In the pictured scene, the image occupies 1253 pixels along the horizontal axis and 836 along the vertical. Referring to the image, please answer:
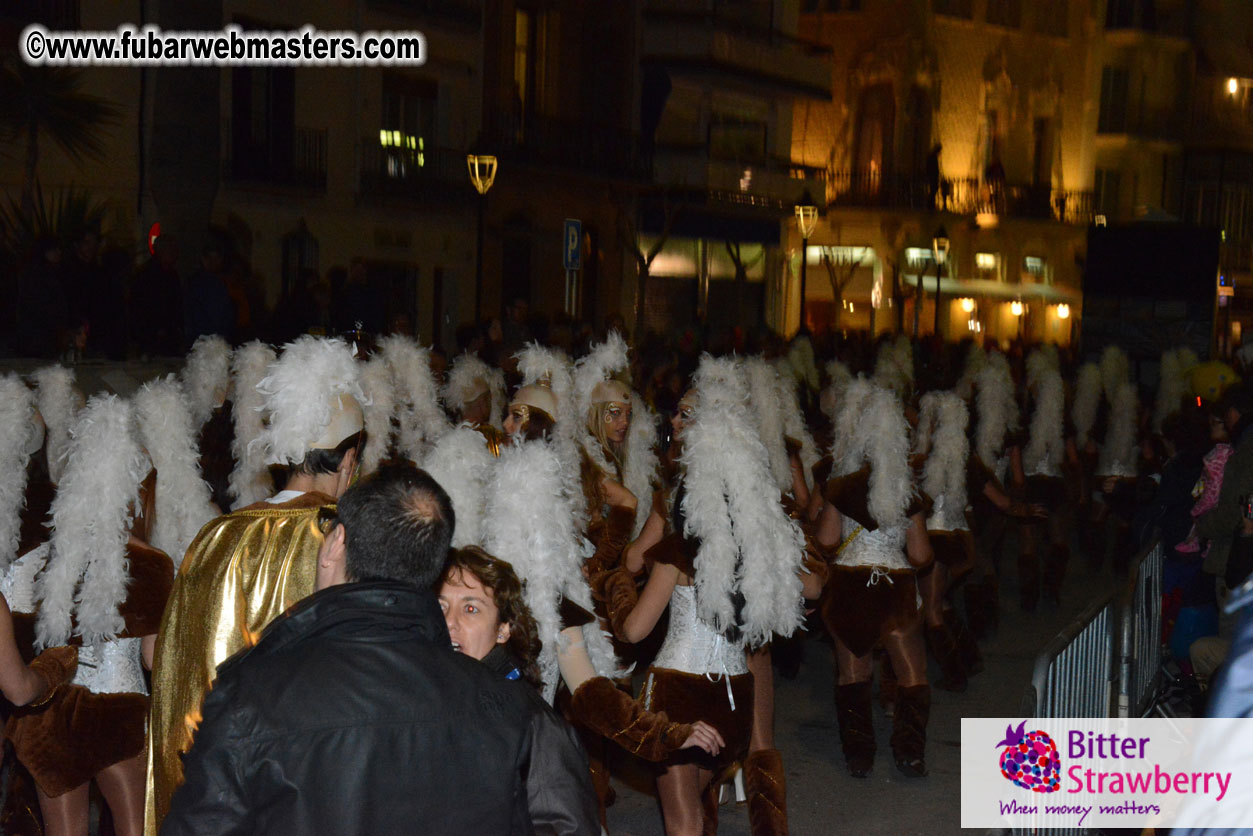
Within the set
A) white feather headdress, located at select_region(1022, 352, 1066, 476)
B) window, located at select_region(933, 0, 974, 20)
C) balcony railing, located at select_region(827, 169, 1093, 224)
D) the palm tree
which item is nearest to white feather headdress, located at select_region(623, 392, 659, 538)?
white feather headdress, located at select_region(1022, 352, 1066, 476)

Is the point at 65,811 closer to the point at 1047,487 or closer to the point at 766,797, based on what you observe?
the point at 766,797

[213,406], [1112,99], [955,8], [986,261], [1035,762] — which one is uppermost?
[955,8]

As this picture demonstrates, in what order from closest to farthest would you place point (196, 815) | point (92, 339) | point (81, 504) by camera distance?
point (196, 815) → point (81, 504) → point (92, 339)

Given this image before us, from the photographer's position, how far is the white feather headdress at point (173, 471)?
549cm

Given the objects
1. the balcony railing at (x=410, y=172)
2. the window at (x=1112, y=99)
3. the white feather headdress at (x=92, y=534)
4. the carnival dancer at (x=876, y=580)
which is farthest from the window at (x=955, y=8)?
the white feather headdress at (x=92, y=534)

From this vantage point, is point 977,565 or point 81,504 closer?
point 81,504

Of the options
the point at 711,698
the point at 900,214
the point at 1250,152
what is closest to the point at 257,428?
the point at 711,698

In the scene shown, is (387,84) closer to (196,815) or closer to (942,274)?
(942,274)

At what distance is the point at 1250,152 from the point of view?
4759cm

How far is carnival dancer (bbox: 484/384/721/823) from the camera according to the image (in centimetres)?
427

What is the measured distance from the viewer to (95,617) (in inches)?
180

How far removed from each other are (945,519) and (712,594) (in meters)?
4.17

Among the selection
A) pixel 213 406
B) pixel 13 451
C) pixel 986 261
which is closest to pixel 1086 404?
pixel 213 406

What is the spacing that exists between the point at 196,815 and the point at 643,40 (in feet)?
97.9
